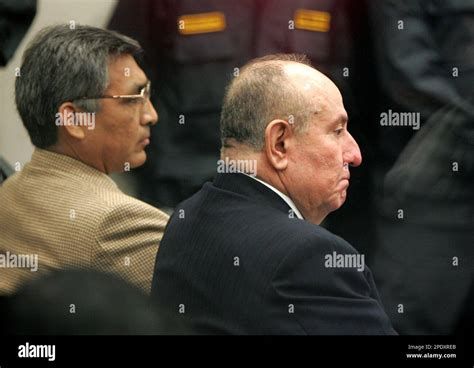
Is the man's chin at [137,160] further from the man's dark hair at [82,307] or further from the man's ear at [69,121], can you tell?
the man's dark hair at [82,307]

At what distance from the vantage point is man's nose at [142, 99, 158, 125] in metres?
2.98

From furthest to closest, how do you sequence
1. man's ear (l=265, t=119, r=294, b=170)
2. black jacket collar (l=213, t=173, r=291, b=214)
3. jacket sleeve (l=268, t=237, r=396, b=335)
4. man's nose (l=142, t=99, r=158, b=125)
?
man's nose (l=142, t=99, r=158, b=125), man's ear (l=265, t=119, r=294, b=170), black jacket collar (l=213, t=173, r=291, b=214), jacket sleeve (l=268, t=237, r=396, b=335)

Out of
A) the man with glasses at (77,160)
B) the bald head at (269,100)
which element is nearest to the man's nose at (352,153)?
the bald head at (269,100)

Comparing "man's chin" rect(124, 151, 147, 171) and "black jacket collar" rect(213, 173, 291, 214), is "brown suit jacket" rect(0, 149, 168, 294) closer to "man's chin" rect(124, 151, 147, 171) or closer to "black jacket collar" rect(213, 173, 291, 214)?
"man's chin" rect(124, 151, 147, 171)

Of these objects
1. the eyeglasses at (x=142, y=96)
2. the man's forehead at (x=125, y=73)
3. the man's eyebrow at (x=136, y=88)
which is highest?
the man's forehead at (x=125, y=73)

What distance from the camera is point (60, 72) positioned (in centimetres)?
283

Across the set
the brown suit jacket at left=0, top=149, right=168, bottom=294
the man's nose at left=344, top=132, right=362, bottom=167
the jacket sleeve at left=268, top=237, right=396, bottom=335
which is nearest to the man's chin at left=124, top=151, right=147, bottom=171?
the brown suit jacket at left=0, top=149, right=168, bottom=294

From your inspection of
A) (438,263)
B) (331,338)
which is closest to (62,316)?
(331,338)

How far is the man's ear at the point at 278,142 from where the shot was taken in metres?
2.64

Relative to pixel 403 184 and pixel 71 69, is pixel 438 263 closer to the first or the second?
pixel 403 184

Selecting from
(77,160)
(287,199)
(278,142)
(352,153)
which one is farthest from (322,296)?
(77,160)

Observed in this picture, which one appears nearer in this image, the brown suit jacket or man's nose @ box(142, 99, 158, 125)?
the brown suit jacket

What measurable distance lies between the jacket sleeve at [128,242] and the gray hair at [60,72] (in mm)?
318

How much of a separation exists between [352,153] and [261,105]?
1.10ft
